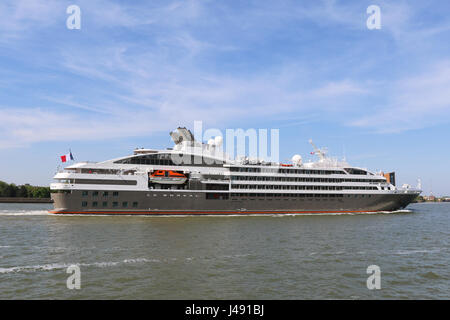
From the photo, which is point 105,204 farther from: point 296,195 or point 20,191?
point 20,191

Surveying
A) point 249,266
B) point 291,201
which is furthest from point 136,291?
point 291,201

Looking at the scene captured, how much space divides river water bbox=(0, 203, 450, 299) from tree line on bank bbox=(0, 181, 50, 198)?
105m

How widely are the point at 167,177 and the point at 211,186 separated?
7183mm

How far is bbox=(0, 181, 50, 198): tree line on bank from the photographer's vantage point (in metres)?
114

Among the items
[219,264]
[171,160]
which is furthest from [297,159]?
[219,264]

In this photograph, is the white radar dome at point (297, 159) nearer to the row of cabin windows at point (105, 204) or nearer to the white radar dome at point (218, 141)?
the white radar dome at point (218, 141)

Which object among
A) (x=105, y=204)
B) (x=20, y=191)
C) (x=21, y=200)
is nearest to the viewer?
(x=105, y=204)

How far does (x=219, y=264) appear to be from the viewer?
679 inches

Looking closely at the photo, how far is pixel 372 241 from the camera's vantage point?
2498 cm
